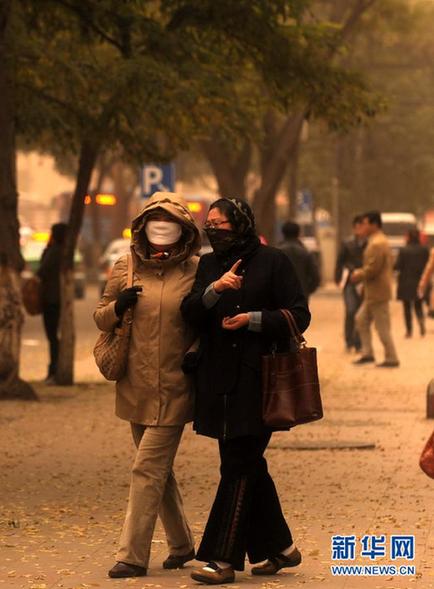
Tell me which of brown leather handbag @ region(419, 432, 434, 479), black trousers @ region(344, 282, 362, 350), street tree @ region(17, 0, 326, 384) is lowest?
black trousers @ region(344, 282, 362, 350)

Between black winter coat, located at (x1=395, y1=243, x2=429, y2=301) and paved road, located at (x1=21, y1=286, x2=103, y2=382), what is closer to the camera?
paved road, located at (x1=21, y1=286, x2=103, y2=382)

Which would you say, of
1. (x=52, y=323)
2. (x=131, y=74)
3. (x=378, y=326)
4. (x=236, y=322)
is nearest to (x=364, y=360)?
(x=378, y=326)

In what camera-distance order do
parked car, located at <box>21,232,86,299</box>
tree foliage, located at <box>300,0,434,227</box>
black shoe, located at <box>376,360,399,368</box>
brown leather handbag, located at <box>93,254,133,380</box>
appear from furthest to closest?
tree foliage, located at <box>300,0,434,227</box> → parked car, located at <box>21,232,86,299</box> → black shoe, located at <box>376,360,399,368</box> → brown leather handbag, located at <box>93,254,133,380</box>

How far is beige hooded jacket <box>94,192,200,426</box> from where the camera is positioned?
25.6 ft

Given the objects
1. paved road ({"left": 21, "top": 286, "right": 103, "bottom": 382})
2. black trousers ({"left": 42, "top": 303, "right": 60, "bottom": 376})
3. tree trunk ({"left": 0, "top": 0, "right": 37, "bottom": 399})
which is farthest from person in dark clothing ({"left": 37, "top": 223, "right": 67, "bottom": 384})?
tree trunk ({"left": 0, "top": 0, "right": 37, "bottom": 399})

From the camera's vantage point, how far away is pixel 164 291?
7.84 meters

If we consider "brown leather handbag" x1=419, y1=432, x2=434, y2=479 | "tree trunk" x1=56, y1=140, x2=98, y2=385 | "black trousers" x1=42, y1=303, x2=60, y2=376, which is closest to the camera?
"brown leather handbag" x1=419, y1=432, x2=434, y2=479

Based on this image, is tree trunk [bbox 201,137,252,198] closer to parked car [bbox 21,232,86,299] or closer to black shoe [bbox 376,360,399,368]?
parked car [bbox 21,232,86,299]

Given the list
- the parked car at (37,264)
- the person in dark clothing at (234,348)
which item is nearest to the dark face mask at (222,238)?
the person in dark clothing at (234,348)

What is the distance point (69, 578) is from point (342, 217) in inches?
2109

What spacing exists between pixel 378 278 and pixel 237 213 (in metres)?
13.1

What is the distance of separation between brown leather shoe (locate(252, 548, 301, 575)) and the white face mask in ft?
4.56

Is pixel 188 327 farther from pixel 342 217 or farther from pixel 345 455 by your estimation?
pixel 342 217

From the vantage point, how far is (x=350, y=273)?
22.1 metres
